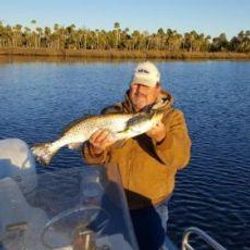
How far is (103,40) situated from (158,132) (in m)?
123

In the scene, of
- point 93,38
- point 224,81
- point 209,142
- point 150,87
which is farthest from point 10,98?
point 93,38

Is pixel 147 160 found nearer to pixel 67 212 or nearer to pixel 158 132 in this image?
pixel 158 132

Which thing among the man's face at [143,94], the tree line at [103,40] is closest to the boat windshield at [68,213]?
the man's face at [143,94]

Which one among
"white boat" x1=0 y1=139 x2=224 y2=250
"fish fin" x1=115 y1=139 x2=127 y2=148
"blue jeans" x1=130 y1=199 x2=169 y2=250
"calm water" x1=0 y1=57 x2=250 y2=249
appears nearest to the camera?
"white boat" x1=0 y1=139 x2=224 y2=250

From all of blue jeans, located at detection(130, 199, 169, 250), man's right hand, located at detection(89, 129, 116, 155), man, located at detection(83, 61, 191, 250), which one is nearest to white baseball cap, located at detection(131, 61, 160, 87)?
man, located at detection(83, 61, 191, 250)

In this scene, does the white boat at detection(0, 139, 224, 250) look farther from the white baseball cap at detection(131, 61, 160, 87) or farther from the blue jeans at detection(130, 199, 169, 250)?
the white baseball cap at detection(131, 61, 160, 87)

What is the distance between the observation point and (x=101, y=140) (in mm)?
4570

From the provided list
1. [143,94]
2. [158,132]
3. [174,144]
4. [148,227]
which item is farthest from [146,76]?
[148,227]

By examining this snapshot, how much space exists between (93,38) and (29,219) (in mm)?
124872

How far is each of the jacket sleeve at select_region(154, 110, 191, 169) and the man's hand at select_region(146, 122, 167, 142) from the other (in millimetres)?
42

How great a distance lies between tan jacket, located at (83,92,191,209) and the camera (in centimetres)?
448

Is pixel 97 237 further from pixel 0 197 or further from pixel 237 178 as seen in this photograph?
pixel 237 178

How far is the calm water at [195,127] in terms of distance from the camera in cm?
1311

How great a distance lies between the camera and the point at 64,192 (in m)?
3.75
